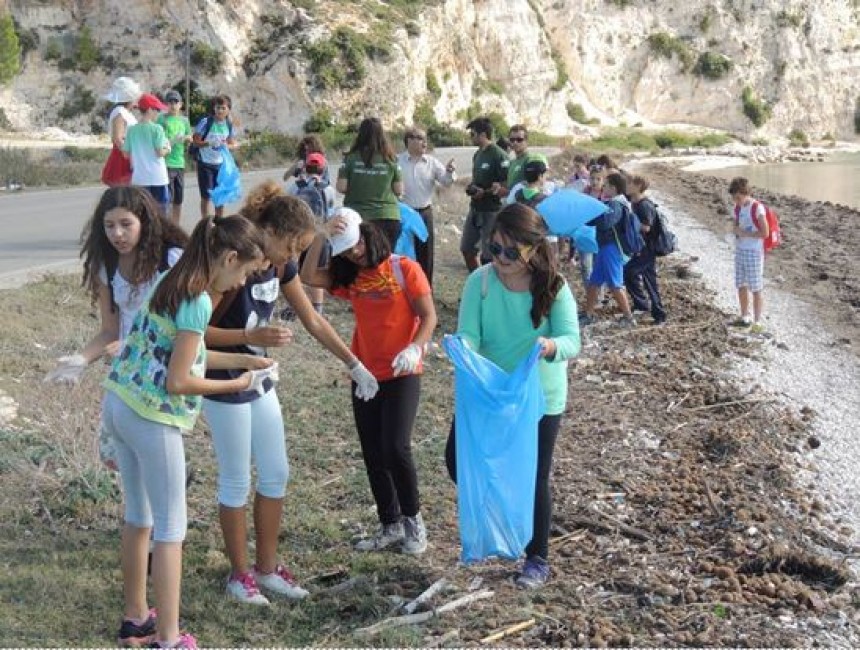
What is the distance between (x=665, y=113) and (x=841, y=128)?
14.6 metres

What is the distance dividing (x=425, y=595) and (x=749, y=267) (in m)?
7.30

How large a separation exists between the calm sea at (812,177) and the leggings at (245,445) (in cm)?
2942

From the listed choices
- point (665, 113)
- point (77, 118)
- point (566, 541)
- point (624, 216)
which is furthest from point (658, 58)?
point (566, 541)

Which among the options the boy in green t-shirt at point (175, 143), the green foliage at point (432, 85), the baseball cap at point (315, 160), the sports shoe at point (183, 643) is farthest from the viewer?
the green foliage at point (432, 85)

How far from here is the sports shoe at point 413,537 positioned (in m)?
5.38

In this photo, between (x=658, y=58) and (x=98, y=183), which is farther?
(x=658, y=58)

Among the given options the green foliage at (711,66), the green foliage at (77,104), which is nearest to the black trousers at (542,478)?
the green foliage at (77,104)

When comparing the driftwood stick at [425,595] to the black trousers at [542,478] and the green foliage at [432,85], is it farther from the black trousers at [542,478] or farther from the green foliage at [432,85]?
the green foliage at [432,85]

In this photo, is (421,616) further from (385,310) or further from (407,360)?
(385,310)

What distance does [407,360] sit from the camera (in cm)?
494

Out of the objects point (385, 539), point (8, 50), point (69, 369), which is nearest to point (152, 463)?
point (69, 369)

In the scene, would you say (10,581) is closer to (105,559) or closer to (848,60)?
(105,559)

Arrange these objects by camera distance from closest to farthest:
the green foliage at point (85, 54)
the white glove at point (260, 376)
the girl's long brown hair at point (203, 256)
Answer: the girl's long brown hair at point (203, 256) → the white glove at point (260, 376) → the green foliage at point (85, 54)

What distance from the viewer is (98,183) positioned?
22.0 metres
